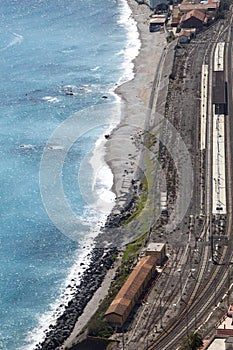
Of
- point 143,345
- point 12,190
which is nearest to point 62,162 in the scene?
point 12,190

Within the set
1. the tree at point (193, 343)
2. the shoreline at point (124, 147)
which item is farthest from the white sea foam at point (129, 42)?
the tree at point (193, 343)

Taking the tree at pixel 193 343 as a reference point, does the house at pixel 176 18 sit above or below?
above

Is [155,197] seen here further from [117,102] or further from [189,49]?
[189,49]

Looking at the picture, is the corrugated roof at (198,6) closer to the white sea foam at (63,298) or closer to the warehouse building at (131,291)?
the white sea foam at (63,298)

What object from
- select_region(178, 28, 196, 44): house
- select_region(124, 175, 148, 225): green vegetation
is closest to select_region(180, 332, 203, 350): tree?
select_region(124, 175, 148, 225): green vegetation

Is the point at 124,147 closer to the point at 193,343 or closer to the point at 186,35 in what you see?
the point at 186,35

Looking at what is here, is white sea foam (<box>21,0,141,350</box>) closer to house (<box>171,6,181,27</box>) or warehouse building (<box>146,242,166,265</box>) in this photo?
warehouse building (<box>146,242,166,265</box>)
